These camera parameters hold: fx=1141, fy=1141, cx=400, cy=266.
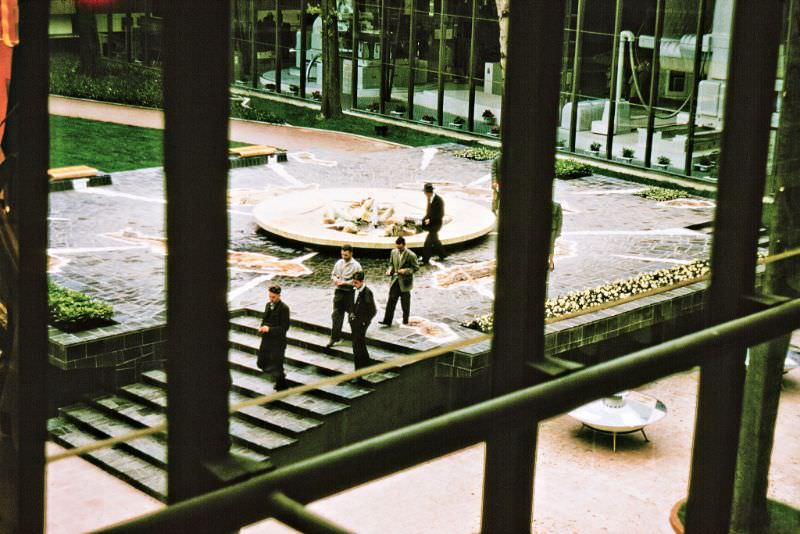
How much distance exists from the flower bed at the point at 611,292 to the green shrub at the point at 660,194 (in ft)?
16.7

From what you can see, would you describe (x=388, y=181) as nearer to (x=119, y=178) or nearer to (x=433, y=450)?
(x=119, y=178)

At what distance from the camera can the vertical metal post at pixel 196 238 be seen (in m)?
2.06

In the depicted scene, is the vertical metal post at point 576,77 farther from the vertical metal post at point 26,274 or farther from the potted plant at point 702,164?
the vertical metal post at point 26,274

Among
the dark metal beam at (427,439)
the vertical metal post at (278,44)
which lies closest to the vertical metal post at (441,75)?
the vertical metal post at (278,44)

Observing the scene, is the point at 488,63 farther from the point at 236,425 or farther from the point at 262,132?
the point at 236,425

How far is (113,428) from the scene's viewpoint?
1404 centimetres

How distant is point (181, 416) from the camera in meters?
2.16

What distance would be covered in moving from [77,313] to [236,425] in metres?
2.51

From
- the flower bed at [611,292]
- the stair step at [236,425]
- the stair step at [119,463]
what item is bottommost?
the stair step at [119,463]

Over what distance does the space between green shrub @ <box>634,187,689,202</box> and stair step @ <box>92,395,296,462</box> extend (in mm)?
12205

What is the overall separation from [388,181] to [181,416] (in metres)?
22.6

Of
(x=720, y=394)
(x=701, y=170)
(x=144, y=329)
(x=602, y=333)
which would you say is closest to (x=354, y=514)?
(x=144, y=329)

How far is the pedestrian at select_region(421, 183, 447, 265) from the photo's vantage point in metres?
17.3

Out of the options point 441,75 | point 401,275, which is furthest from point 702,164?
point 401,275
